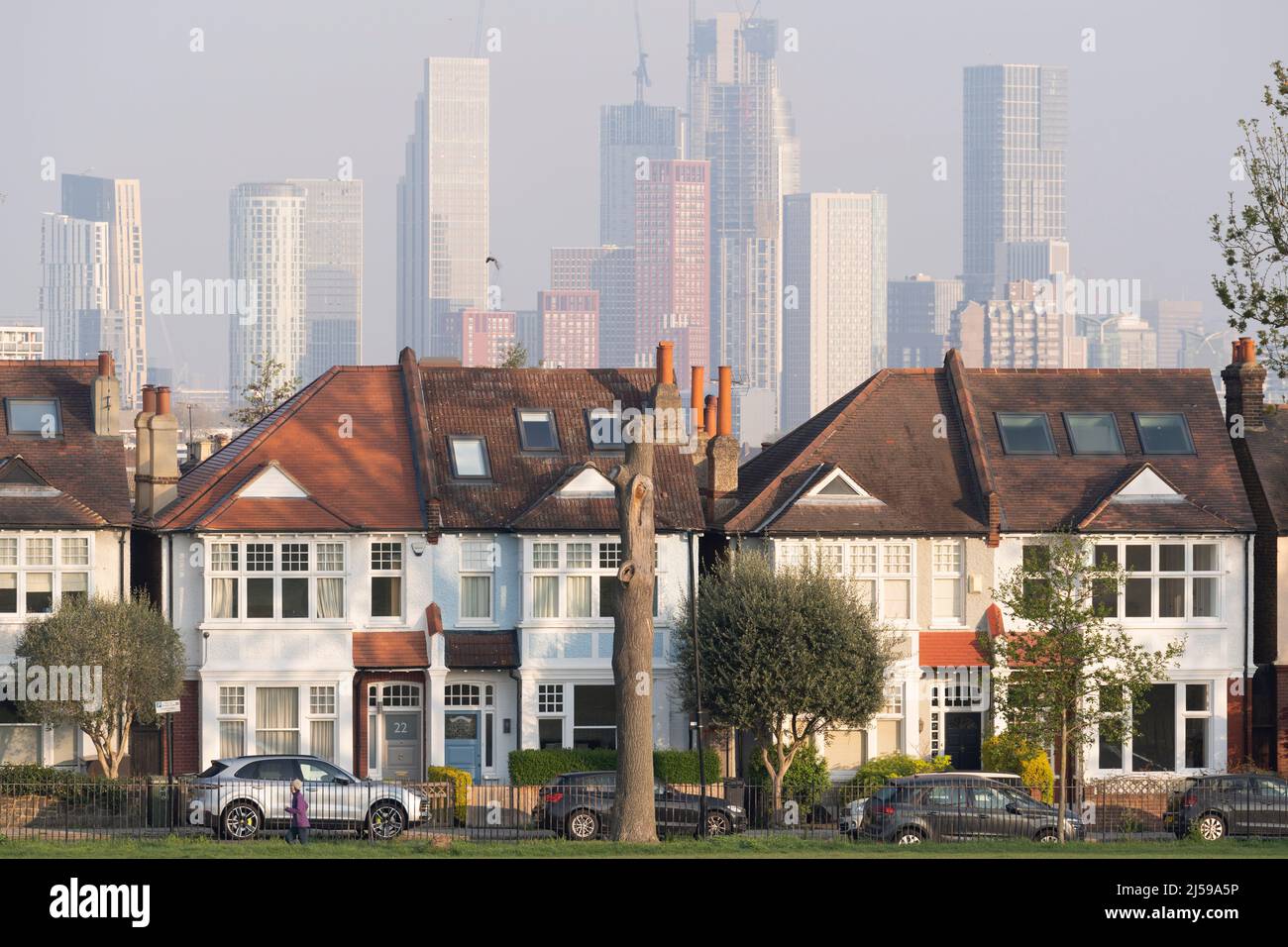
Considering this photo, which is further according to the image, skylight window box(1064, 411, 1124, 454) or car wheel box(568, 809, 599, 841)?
skylight window box(1064, 411, 1124, 454)

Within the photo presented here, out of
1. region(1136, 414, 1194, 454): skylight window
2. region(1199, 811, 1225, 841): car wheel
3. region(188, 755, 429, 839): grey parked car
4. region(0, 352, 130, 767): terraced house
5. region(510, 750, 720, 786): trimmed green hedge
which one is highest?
region(1136, 414, 1194, 454): skylight window

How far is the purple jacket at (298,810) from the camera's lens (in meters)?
34.3

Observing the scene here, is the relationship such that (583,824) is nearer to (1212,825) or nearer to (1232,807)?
(1212,825)

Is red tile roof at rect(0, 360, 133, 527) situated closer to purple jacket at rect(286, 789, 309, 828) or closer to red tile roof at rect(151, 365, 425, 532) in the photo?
red tile roof at rect(151, 365, 425, 532)

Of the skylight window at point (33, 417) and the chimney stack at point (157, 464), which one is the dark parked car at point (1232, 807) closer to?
the chimney stack at point (157, 464)

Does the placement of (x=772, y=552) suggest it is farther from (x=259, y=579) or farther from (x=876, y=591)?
(x=259, y=579)

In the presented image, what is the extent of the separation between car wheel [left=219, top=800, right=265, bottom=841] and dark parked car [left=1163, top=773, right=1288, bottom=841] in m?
18.3

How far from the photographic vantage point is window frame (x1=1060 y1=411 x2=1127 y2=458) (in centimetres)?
5172

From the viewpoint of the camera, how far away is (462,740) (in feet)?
159

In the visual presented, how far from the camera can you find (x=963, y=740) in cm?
4906

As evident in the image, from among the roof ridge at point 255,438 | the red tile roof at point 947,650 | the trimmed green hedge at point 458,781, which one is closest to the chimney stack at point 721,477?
the red tile roof at point 947,650

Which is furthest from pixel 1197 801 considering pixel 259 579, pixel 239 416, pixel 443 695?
pixel 239 416

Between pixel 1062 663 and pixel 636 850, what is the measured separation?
14.9 metres

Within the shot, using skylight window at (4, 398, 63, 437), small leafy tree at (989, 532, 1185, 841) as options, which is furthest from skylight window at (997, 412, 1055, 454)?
skylight window at (4, 398, 63, 437)
